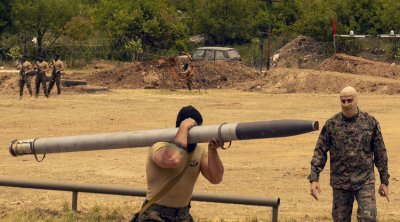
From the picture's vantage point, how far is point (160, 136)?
6977mm

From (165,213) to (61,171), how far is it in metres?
10.1

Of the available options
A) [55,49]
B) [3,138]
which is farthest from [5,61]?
[3,138]

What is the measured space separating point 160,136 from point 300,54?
4723cm

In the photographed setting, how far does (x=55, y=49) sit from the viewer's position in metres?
54.6

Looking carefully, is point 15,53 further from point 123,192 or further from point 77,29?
point 123,192

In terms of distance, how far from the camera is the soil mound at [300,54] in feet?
170

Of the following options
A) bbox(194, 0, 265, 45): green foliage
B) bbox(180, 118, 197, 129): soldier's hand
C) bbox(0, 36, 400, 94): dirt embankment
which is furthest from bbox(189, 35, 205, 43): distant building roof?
bbox(180, 118, 197, 129): soldier's hand

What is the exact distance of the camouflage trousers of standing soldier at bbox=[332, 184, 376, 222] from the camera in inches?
362

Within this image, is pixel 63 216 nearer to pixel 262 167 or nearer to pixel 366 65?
pixel 262 167

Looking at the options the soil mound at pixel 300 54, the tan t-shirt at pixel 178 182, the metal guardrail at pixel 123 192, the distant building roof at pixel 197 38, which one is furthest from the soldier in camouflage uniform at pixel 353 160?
the distant building roof at pixel 197 38

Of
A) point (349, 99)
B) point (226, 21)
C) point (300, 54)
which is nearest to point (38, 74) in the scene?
point (300, 54)

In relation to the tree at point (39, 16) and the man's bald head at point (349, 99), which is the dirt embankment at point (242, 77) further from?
the man's bald head at point (349, 99)

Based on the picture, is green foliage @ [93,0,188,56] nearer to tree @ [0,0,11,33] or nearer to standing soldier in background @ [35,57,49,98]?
tree @ [0,0,11,33]

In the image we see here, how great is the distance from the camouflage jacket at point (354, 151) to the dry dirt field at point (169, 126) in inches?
109
